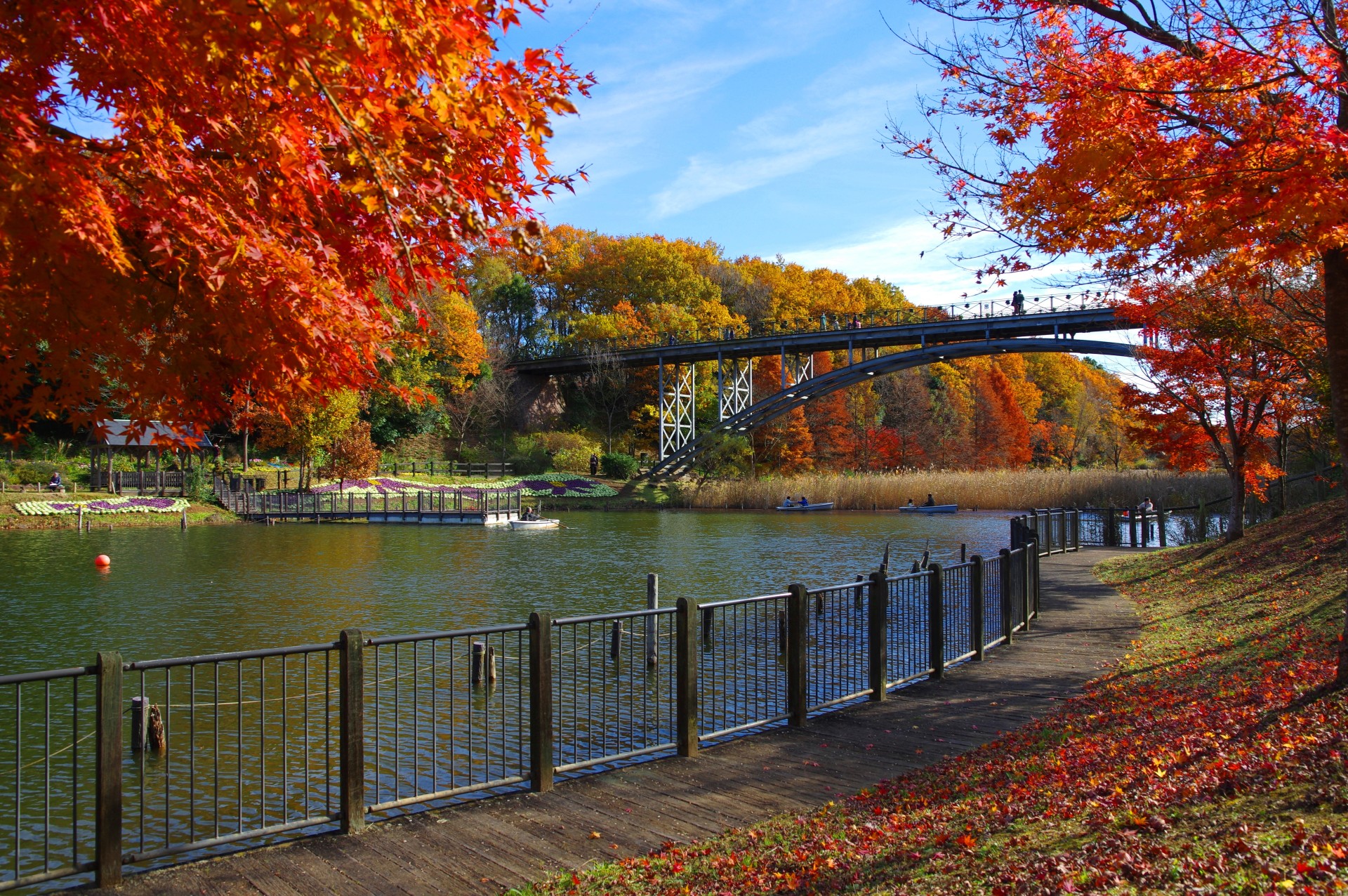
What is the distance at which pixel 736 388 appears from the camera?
2368 inches

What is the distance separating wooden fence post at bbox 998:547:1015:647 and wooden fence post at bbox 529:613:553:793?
6311 millimetres

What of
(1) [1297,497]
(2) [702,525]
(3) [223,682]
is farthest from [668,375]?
(3) [223,682]

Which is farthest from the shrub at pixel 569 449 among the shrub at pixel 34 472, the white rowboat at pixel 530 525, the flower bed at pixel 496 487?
the shrub at pixel 34 472

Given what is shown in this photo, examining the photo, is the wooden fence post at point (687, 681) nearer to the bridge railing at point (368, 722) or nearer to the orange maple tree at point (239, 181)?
the bridge railing at point (368, 722)

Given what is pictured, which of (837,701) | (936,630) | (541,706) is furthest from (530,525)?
(541,706)

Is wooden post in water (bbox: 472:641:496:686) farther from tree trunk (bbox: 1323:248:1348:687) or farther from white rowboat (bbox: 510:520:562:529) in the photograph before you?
white rowboat (bbox: 510:520:562:529)

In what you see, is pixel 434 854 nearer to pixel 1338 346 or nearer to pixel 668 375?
pixel 1338 346

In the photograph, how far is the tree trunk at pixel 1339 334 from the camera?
660cm

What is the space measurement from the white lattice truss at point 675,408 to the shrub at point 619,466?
2.05m

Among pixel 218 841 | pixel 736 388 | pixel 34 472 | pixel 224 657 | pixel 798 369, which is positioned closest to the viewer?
pixel 218 841

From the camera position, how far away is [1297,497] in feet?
82.3

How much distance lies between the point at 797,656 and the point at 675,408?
55.6 meters

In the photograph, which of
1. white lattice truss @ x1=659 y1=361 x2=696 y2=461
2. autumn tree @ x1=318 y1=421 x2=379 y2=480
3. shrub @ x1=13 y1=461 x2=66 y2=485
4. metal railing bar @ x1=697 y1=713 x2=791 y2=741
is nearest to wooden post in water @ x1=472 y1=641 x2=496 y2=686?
metal railing bar @ x1=697 y1=713 x2=791 y2=741

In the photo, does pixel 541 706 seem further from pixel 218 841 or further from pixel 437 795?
pixel 218 841
